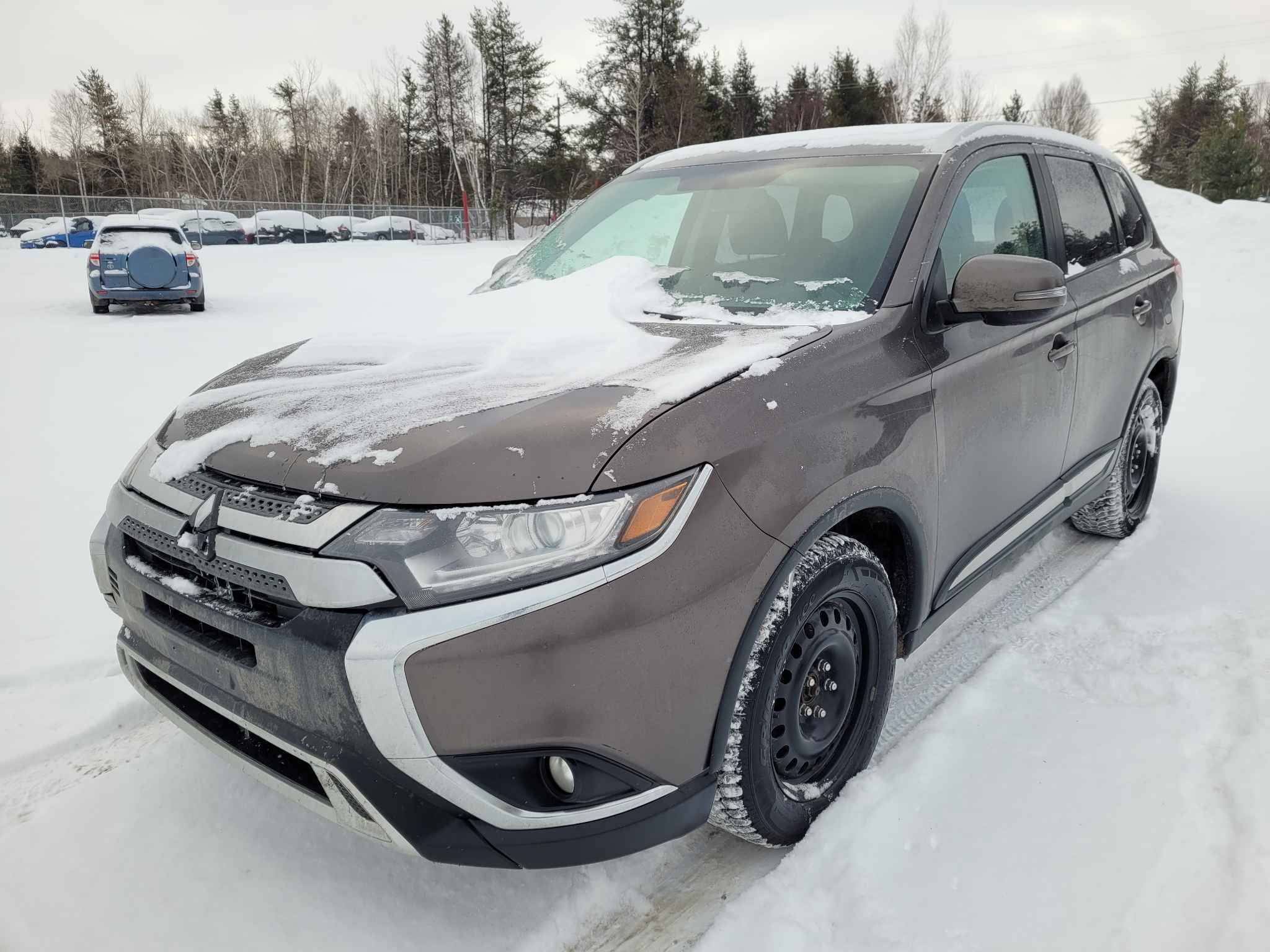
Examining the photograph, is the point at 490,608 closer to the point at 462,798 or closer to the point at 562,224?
the point at 462,798

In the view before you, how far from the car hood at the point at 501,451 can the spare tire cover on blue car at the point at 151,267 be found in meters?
12.8

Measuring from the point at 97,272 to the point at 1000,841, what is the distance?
1427 centimetres

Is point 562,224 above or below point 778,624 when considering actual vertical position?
above

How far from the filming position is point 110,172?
59.5 metres

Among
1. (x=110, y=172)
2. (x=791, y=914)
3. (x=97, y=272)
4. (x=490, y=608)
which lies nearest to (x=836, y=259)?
(x=490, y=608)

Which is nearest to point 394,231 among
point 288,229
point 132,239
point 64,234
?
point 288,229

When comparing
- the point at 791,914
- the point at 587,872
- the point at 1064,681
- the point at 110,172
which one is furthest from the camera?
the point at 110,172

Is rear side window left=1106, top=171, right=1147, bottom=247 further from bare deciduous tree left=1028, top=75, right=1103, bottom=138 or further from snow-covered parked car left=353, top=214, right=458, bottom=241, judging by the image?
bare deciduous tree left=1028, top=75, right=1103, bottom=138

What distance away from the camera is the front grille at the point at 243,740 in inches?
71.1

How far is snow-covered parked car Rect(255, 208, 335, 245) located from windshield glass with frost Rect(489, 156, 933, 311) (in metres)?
Result: 34.6

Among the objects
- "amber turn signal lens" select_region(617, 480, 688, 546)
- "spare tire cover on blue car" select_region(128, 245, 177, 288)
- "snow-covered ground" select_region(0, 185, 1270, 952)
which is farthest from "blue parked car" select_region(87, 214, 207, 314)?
"amber turn signal lens" select_region(617, 480, 688, 546)

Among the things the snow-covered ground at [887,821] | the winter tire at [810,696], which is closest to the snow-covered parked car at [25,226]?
the snow-covered ground at [887,821]

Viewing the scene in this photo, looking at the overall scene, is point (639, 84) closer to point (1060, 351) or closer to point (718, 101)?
point (718, 101)

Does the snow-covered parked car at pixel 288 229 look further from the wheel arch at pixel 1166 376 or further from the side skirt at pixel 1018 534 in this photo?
the side skirt at pixel 1018 534
